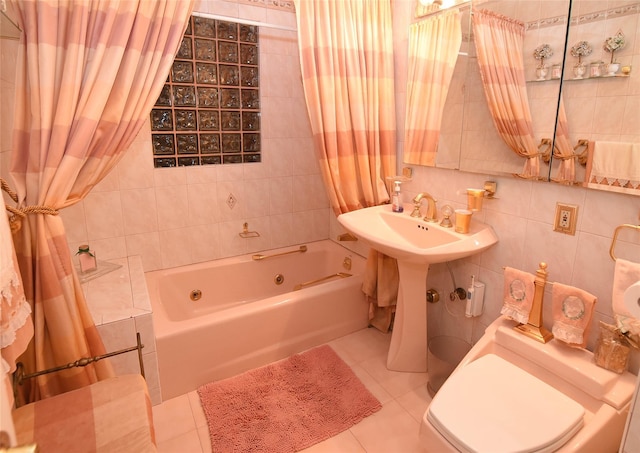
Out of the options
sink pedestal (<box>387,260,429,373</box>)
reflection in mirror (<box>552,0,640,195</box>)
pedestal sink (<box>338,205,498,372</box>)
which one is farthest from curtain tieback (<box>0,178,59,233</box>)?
reflection in mirror (<box>552,0,640,195</box>)

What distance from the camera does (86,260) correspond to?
2.12 metres

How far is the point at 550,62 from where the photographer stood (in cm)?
153

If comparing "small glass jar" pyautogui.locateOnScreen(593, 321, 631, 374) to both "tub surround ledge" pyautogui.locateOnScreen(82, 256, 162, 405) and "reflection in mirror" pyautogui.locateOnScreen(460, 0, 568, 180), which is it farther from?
"tub surround ledge" pyautogui.locateOnScreen(82, 256, 162, 405)

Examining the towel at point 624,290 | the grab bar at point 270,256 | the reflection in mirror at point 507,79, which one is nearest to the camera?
the towel at point 624,290

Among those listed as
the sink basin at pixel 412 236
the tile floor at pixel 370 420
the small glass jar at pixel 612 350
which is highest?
the sink basin at pixel 412 236

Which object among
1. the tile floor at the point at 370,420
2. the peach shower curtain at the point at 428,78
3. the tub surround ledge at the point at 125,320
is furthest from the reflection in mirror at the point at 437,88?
the tub surround ledge at the point at 125,320

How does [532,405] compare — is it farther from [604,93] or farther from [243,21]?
[243,21]

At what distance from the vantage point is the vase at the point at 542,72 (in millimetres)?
1553

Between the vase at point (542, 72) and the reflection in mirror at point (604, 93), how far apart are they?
0.25 feet

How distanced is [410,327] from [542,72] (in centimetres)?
137

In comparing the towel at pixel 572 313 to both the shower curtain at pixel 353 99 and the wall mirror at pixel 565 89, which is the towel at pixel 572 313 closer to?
the wall mirror at pixel 565 89

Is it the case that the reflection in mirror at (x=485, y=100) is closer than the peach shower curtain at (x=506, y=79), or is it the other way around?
the reflection in mirror at (x=485, y=100)

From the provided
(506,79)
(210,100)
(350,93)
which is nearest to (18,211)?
(210,100)

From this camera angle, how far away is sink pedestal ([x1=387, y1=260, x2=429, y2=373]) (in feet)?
6.56
